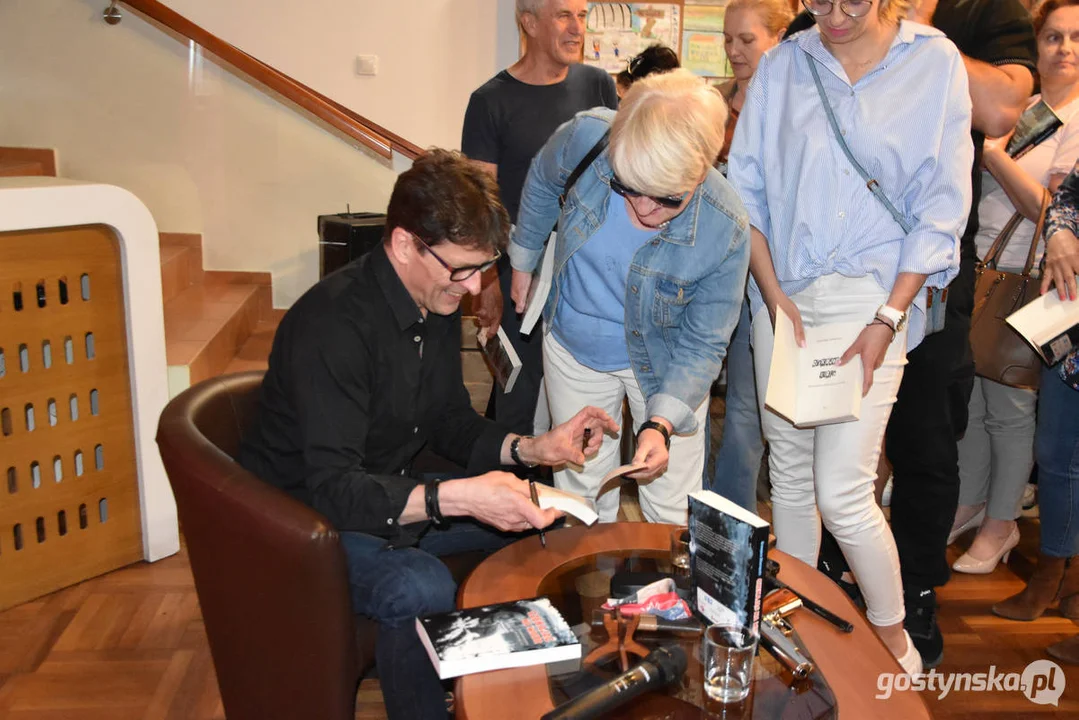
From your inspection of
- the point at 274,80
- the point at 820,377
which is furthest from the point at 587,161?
the point at 274,80

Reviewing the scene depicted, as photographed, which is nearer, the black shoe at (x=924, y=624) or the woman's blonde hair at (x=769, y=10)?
the black shoe at (x=924, y=624)

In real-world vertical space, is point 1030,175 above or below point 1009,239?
above

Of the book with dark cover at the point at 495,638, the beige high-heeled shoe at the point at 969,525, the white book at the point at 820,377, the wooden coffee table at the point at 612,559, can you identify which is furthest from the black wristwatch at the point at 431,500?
the beige high-heeled shoe at the point at 969,525

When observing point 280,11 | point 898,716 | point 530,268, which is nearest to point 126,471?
point 530,268

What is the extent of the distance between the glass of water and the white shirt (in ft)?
5.47

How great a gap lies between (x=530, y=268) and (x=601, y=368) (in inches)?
12.9

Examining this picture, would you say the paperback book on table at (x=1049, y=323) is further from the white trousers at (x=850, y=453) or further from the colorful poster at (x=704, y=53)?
the colorful poster at (x=704, y=53)

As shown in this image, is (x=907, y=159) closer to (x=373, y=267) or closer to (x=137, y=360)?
(x=373, y=267)

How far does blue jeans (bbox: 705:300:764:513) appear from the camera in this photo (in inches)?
98.7

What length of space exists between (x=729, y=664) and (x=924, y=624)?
1306 millimetres

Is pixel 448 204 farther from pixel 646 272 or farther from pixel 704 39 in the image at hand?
pixel 704 39

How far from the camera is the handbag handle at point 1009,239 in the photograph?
2.49m

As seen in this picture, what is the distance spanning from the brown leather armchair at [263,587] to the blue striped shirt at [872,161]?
3.87 ft

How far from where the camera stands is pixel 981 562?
2934mm
